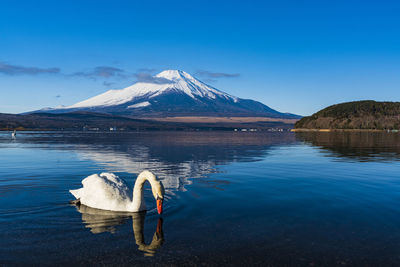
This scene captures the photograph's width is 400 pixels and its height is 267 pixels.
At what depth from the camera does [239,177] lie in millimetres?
21797

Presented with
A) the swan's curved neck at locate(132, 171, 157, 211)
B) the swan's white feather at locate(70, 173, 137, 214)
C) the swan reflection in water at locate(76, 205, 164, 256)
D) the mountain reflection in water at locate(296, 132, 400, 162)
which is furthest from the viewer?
the mountain reflection in water at locate(296, 132, 400, 162)

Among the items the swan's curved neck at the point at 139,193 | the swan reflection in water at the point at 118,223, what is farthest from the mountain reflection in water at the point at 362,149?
the swan reflection in water at the point at 118,223

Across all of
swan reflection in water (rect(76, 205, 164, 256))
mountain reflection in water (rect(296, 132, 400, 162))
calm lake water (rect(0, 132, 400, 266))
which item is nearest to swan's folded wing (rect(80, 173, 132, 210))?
swan reflection in water (rect(76, 205, 164, 256))

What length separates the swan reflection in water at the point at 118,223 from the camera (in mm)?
9281

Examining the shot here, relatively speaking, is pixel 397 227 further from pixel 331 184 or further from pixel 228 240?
pixel 331 184

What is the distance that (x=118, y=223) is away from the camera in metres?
11.2

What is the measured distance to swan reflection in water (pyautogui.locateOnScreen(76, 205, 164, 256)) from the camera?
30.5 feet

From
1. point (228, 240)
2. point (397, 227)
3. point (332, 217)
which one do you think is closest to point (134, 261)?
point (228, 240)

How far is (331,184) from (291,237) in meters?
10.7

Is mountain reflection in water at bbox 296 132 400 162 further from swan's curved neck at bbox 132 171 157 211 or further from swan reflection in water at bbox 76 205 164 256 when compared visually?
swan reflection in water at bbox 76 205 164 256

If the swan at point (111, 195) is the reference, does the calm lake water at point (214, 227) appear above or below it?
below

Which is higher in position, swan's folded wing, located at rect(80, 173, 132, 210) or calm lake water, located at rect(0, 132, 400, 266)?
swan's folded wing, located at rect(80, 173, 132, 210)

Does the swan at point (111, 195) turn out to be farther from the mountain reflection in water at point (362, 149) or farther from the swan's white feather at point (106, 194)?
the mountain reflection in water at point (362, 149)

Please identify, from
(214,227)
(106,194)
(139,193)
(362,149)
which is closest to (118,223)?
(139,193)
